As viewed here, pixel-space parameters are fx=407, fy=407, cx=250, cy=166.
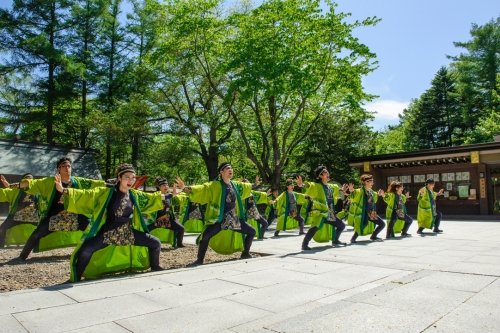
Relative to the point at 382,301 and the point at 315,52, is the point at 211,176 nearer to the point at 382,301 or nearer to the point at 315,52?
the point at 315,52

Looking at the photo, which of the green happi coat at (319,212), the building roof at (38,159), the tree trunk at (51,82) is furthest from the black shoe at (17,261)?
the tree trunk at (51,82)

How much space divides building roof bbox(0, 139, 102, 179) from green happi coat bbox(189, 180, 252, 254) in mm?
16546

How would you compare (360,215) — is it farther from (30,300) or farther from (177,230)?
(30,300)

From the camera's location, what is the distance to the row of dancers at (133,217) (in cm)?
550

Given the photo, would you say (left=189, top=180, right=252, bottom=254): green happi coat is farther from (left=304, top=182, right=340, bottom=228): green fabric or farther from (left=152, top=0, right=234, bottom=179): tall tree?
(left=152, top=0, right=234, bottom=179): tall tree

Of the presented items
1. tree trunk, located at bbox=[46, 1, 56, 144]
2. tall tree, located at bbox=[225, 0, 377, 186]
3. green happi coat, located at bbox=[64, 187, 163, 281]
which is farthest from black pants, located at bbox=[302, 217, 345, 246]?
tree trunk, located at bbox=[46, 1, 56, 144]

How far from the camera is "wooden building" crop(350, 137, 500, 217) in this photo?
2023 cm

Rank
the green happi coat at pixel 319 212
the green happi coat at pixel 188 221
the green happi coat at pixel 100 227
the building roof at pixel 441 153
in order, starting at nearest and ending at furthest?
the green happi coat at pixel 100 227 < the green happi coat at pixel 319 212 < the green happi coat at pixel 188 221 < the building roof at pixel 441 153

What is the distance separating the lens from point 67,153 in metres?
23.6

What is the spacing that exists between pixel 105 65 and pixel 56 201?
74.1 feet

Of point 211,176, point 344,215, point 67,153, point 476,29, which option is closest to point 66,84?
point 67,153

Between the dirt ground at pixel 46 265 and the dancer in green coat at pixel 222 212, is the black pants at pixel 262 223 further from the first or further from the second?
the dancer in green coat at pixel 222 212

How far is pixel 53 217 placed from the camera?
718 centimetres

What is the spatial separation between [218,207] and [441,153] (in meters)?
18.0
